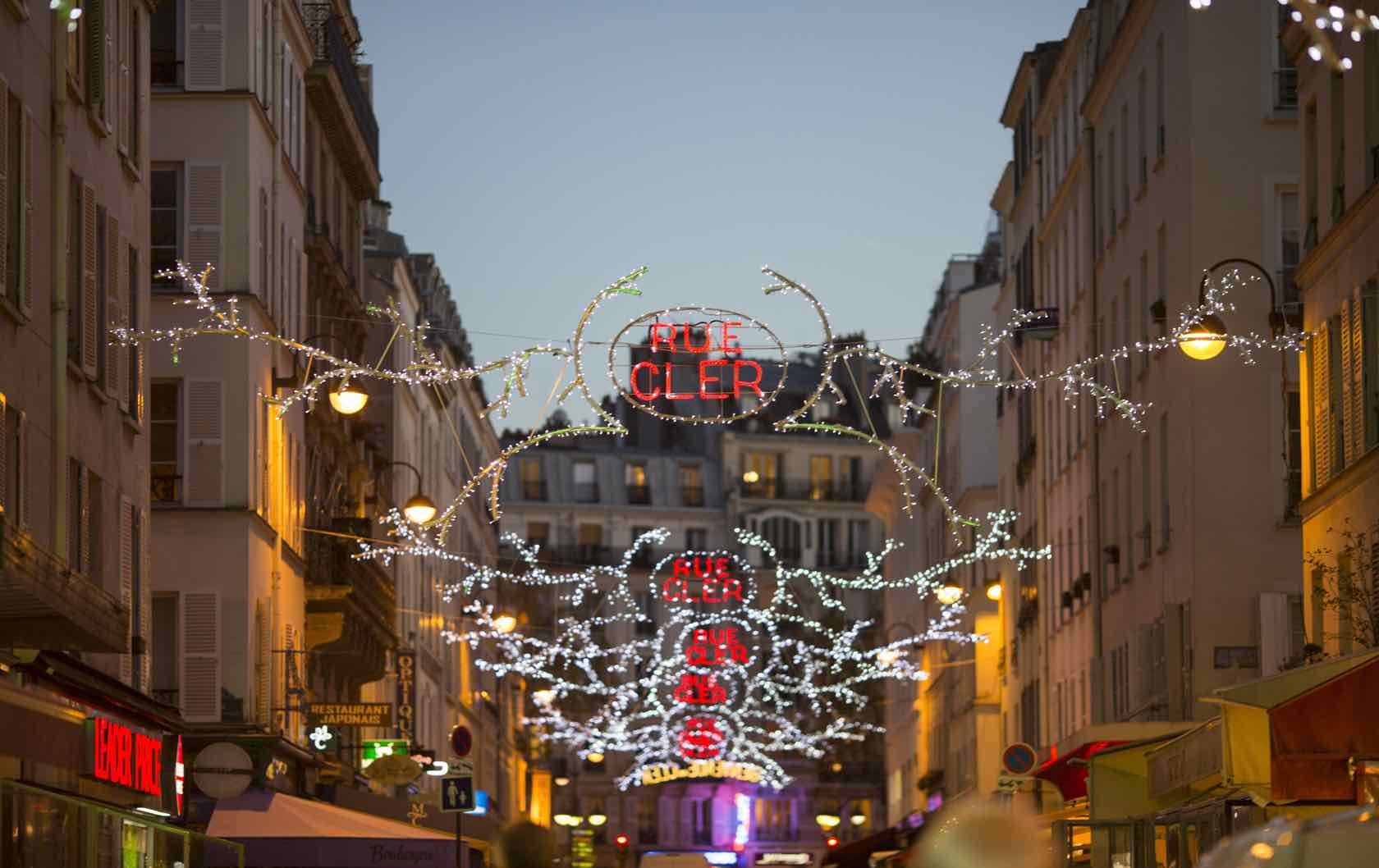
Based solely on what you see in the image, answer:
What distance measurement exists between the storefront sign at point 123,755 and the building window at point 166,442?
9.89m

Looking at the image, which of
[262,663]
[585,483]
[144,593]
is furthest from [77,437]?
[585,483]

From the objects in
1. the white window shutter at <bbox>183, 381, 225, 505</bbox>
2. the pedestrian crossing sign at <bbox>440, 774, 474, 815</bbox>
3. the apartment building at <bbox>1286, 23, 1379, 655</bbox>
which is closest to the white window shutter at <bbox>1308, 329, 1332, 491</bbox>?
the apartment building at <bbox>1286, 23, 1379, 655</bbox>

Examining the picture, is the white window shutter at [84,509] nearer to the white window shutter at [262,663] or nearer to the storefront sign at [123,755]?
the storefront sign at [123,755]

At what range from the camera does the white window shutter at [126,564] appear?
999 inches

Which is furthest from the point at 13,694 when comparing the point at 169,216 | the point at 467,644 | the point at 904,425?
the point at 904,425

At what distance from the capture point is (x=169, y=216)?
35.4m

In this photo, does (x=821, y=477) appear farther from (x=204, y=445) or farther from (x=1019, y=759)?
(x=204, y=445)

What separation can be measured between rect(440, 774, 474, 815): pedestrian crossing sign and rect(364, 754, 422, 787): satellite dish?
31.1 ft

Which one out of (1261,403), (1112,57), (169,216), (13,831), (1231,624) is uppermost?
(1112,57)

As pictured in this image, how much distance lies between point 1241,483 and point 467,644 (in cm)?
4450

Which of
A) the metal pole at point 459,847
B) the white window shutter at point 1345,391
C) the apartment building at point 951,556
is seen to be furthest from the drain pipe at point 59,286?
the apartment building at point 951,556

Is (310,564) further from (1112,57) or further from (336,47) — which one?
(1112,57)

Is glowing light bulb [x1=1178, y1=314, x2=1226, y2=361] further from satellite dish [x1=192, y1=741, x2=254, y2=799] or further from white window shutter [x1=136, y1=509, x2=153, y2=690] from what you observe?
satellite dish [x1=192, y1=741, x2=254, y2=799]

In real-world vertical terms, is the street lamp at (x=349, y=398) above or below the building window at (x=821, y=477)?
below
